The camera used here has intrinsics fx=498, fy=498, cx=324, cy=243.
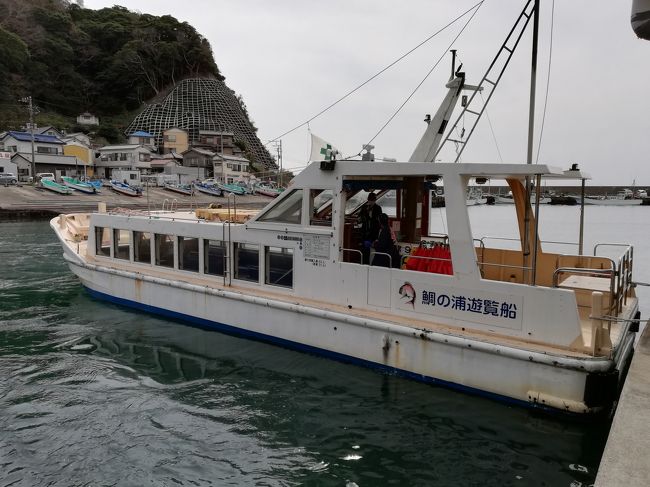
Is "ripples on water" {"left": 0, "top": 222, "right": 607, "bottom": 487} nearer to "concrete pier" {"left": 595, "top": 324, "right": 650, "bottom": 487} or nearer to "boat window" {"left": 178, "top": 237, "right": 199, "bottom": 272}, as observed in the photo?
"concrete pier" {"left": 595, "top": 324, "right": 650, "bottom": 487}

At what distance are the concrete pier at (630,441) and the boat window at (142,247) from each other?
10.3 metres

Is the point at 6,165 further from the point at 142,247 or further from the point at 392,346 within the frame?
the point at 392,346

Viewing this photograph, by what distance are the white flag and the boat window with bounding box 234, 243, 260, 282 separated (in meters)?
2.23

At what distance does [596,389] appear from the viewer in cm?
629

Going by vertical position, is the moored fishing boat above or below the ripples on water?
above

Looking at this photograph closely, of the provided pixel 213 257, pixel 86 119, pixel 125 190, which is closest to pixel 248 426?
pixel 213 257

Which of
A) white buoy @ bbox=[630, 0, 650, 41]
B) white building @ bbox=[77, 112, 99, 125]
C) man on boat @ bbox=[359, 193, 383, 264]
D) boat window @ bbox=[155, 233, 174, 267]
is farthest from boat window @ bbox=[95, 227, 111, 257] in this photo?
white building @ bbox=[77, 112, 99, 125]

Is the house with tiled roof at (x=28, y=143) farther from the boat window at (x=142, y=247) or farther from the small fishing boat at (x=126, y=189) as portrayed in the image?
the boat window at (x=142, y=247)

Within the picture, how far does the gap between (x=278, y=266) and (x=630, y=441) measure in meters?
6.59

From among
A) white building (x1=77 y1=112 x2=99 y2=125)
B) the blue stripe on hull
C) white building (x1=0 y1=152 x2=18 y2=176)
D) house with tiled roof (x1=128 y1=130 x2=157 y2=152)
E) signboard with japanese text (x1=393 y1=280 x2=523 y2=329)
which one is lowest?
the blue stripe on hull

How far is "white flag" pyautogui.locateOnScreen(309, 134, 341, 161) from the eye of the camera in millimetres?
8766

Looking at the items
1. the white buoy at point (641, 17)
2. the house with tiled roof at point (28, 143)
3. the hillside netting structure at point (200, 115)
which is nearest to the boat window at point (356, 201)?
the white buoy at point (641, 17)

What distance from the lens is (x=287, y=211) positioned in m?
9.45

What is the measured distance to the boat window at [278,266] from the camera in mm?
9461
